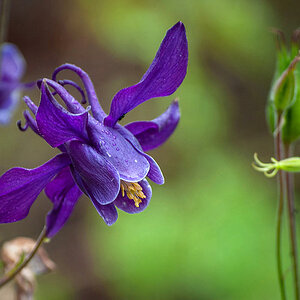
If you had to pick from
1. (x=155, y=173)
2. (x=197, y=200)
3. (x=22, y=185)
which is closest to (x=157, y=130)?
(x=155, y=173)

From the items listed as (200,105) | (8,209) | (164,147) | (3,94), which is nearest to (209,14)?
(200,105)

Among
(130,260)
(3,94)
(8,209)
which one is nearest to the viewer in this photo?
(8,209)

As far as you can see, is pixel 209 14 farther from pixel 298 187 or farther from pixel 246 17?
pixel 298 187

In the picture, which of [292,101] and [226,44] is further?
[226,44]

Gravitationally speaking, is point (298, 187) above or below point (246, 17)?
below

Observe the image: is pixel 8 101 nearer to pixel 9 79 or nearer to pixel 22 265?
pixel 9 79
